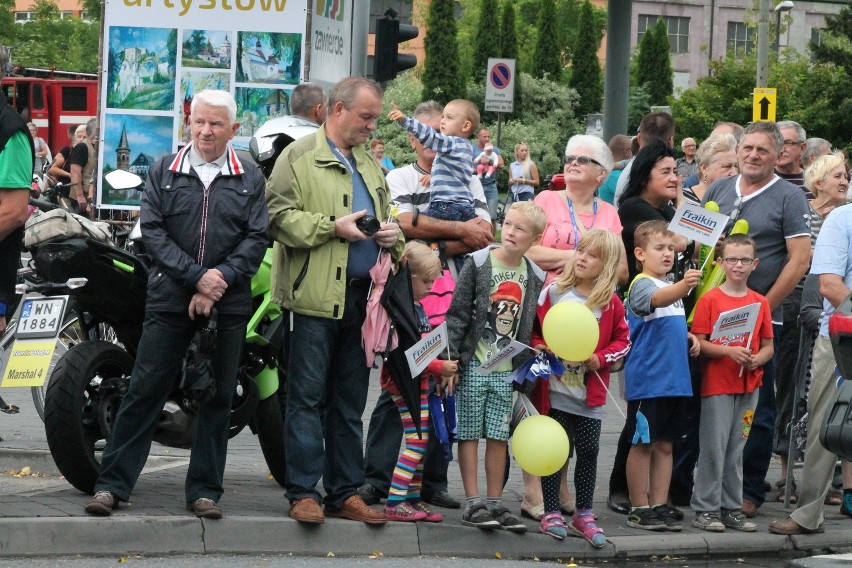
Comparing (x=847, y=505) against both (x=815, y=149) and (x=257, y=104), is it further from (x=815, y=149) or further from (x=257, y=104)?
(x=257, y=104)

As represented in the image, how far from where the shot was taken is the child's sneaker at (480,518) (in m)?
7.10

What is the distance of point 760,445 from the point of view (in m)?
8.61

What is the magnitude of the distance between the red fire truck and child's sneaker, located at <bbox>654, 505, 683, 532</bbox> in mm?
33937

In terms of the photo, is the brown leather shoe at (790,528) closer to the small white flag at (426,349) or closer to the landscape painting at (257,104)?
the small white flag at (426,349)

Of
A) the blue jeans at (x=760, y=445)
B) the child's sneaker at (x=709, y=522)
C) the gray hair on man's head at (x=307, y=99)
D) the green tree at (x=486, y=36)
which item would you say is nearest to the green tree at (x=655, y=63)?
the green tree at (x=486, y=36)

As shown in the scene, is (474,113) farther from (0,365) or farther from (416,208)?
(0,365)

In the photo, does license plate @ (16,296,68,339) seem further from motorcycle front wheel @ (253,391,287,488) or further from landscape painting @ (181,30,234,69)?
landscape painting @ (181,30,234,69)

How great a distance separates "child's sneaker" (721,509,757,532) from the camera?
26.3 ft

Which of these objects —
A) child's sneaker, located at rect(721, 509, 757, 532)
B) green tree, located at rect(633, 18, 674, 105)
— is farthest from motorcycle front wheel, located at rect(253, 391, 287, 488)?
green tree, located at rect(633, 18, 674, 105)

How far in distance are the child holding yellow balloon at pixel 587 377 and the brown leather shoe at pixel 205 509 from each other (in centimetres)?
163

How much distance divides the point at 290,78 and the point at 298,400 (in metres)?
6.31

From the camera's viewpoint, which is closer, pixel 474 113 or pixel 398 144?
pixel 474 113

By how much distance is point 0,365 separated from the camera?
753 cm

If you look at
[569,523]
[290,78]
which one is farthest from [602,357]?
[290,78]
